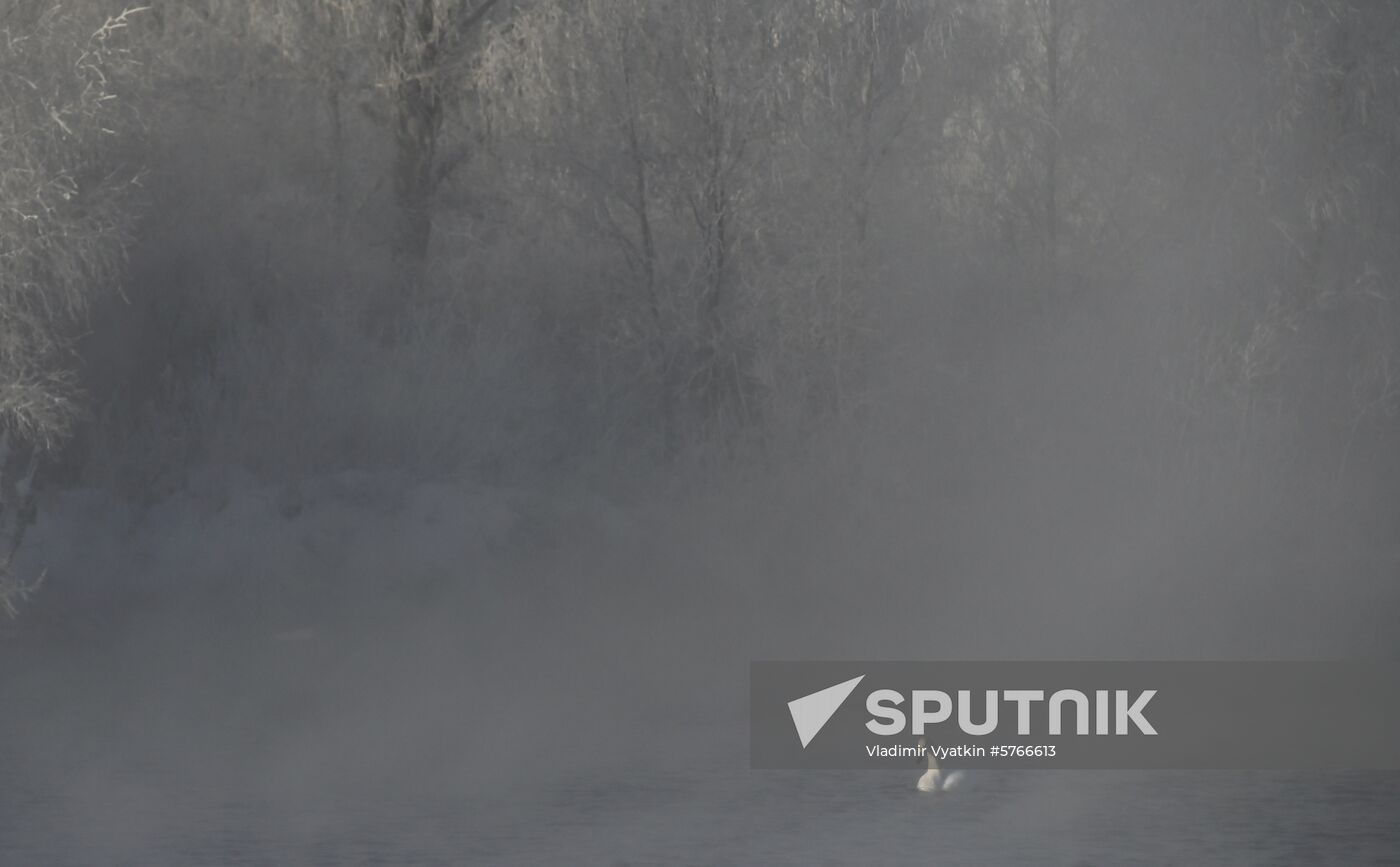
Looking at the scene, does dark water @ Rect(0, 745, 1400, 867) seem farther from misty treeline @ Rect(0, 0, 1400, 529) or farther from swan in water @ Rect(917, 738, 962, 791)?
misty treeline @ Rect(0, 0, 1400, 529)

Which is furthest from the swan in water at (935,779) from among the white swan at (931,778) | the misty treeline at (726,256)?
the misty treeline at (726,256)

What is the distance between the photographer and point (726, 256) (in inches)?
741

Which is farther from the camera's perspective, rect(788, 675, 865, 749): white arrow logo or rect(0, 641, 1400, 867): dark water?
rect(788, 675, 865, 749): white arrow logo

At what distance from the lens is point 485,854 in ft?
32.7

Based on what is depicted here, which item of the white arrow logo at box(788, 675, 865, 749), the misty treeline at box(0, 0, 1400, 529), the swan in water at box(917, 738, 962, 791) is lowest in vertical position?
the white arrow logo at box(788, 675, 865, 749)

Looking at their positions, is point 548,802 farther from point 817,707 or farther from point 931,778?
point 817,707

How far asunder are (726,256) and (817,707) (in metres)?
6.33

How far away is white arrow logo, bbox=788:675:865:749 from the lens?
1284 centimetres

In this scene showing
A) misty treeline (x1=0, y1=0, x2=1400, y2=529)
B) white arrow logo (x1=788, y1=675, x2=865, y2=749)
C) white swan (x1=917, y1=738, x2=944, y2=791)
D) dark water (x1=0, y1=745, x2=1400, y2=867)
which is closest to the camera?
dark water (x1=0, y1=745, x2=1400, y2=867)

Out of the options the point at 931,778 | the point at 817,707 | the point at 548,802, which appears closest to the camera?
the point at 931,778

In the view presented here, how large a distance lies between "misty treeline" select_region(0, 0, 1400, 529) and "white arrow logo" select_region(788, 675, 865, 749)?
→ 4042 mm

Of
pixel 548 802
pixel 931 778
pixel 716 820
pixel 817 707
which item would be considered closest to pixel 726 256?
pixel 817 707

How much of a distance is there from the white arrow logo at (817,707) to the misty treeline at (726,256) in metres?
4.04

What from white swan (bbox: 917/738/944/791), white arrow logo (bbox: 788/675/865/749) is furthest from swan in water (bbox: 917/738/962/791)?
white arrow logo (bbox: 788/675/865/749)
